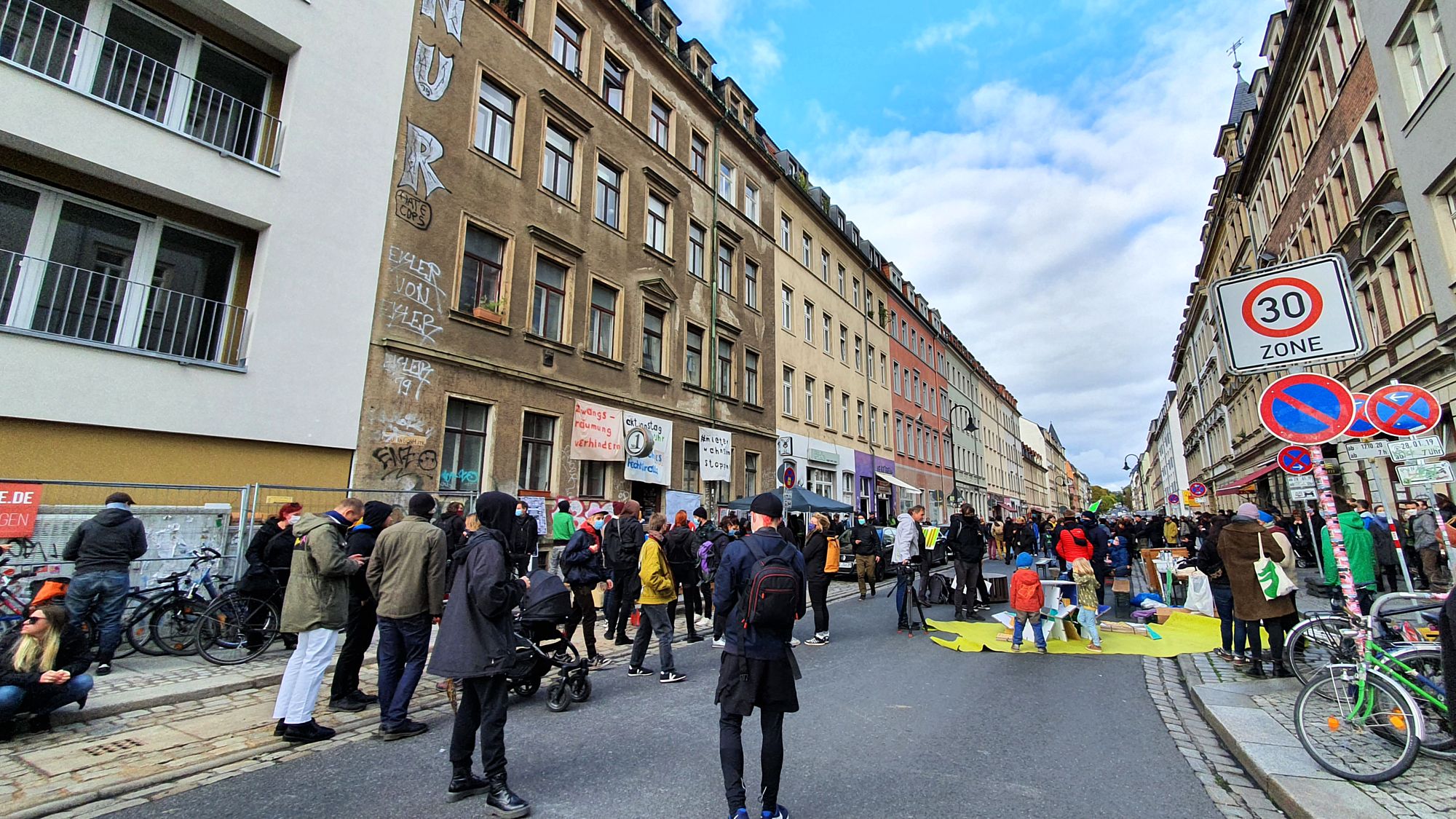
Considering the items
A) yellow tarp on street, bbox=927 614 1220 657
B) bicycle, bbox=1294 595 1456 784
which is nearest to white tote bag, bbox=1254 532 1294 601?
bicycle, bbox=1294 595 1456 784

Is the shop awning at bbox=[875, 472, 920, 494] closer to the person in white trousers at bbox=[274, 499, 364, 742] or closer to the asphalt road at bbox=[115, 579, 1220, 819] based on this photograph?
the asphalt road at bbox=[115, 579, 1220, 819]

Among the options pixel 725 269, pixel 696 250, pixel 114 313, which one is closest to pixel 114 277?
pixel 114 313

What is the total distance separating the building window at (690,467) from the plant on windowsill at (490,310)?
7270 millimetres

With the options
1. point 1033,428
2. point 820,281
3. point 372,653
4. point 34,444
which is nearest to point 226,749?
point 372,653

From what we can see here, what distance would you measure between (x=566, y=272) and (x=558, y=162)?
3024 mm

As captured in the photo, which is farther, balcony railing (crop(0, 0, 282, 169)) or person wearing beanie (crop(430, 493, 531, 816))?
balcony railing (crop(0, 0, 282, 169))

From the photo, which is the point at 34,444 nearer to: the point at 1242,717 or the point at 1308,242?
the point at 1242,717

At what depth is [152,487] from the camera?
343 inches

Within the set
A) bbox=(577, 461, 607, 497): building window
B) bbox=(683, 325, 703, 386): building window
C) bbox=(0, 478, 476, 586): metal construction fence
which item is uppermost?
bbox=(683, 325, 703, 386): building window

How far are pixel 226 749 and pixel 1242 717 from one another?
8.31 m

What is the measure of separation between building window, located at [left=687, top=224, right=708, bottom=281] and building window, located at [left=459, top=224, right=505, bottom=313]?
794 centimetres

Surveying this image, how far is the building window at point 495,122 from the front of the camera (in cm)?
1551

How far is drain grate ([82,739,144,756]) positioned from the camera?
513cm

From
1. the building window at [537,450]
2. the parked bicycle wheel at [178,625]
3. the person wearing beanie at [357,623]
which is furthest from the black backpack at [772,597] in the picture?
the building window at [537,450]
